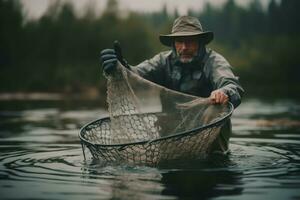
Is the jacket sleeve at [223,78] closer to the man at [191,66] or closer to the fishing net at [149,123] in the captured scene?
the man at [191,66]

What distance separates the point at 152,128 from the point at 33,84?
111ft

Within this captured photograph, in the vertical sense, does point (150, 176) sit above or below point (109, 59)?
below

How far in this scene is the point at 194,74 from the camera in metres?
6.28

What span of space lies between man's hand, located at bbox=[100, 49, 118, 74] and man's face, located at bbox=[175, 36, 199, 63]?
80 cm

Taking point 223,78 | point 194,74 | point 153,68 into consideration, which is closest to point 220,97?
point 223,78

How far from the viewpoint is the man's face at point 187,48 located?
6.22 metres

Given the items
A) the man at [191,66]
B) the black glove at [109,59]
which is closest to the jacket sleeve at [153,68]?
the man at [191,66]

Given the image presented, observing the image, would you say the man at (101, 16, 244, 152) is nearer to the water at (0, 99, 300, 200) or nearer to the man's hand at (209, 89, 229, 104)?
the man's hand at (209, 89, 229, 104)

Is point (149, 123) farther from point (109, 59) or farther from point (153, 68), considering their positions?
point (109, 59)

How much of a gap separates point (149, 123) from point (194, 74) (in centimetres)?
72

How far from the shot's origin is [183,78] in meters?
6.40

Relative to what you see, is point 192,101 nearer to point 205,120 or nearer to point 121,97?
point 205,120

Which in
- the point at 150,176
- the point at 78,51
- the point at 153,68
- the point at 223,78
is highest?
the point at 78,51

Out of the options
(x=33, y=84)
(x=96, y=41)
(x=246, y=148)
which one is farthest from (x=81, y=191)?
(x=96, y=41)
